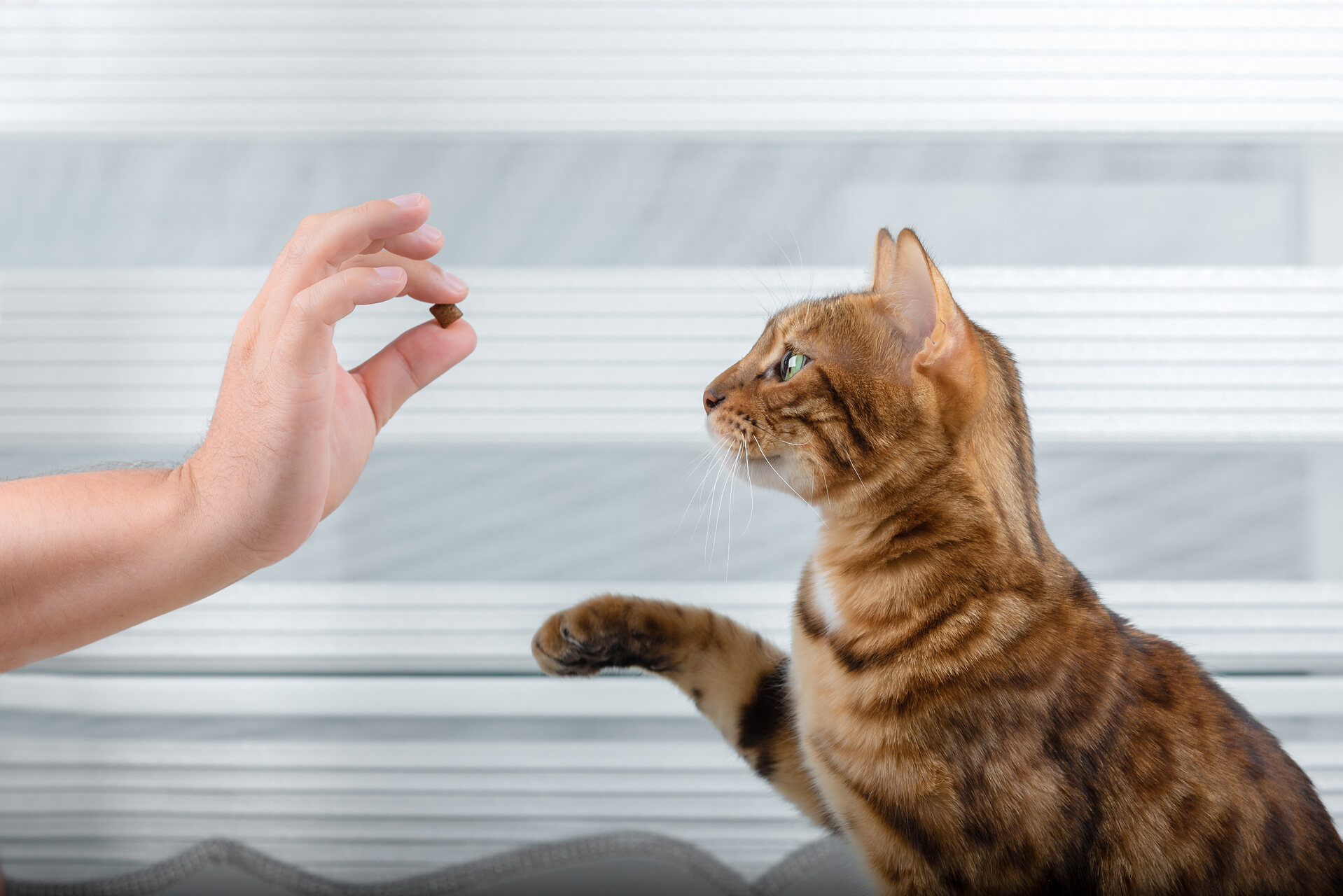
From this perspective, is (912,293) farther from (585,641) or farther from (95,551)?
(95,551)

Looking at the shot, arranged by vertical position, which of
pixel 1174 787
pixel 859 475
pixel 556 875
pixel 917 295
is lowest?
pixel 556 875

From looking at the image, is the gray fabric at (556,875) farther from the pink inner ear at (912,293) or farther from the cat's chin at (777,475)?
the pink inner ear at (912,293)

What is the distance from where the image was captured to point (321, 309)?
1.87 ft

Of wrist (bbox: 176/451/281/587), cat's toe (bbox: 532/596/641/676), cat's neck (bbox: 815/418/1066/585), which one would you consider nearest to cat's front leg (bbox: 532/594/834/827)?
cat's toe (bbox: 532/596/641/676)

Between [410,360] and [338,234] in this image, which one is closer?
[338,234]

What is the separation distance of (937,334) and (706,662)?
0.34 metres

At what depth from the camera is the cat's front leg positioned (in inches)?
28.1

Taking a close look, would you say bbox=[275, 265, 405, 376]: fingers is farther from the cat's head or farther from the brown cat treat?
the cat's head

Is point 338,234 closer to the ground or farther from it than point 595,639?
farther from it

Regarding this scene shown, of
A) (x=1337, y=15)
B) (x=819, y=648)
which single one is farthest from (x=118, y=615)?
(x=1337, y=15)

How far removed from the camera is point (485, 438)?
1312 mm

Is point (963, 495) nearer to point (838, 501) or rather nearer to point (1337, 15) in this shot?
point (838, 501)

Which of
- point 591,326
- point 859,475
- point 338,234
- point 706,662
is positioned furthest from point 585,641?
point 591,326

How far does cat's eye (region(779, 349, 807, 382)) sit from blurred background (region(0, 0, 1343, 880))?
473mm
